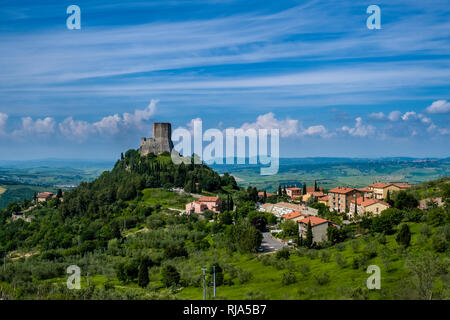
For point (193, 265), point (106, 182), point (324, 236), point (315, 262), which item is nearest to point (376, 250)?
point (315, 262)

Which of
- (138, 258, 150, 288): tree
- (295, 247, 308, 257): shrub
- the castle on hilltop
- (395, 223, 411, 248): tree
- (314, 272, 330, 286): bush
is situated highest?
the castle on hilltop

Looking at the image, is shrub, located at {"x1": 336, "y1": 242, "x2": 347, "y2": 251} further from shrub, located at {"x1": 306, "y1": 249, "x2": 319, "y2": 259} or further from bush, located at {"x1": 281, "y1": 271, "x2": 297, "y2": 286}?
bush, located at {"x1": 281, "y1": 271, "x2": 297, "y2": 286}

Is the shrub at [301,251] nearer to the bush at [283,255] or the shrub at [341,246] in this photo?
the bush at [283,255]

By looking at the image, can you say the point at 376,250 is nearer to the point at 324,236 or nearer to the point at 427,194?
the point at 324,236

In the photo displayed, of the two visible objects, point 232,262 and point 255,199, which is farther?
point 255,199

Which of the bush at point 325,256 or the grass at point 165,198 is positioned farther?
the grass at point 165,198

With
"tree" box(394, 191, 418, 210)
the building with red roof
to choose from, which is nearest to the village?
the building with red roof

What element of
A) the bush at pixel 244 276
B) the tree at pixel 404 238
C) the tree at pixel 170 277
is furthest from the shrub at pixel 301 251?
the tree at pixel 170 277
